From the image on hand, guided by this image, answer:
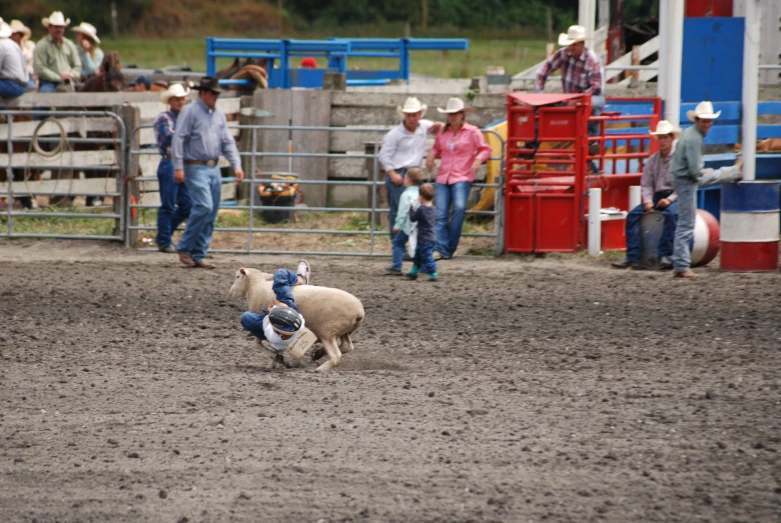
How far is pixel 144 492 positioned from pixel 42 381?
2334 mm

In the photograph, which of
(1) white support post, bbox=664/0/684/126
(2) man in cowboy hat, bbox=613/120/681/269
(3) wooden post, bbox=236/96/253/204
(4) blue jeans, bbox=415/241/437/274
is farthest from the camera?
(3) wooden post, bbox=236/96/253/204

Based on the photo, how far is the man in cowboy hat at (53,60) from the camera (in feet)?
51.0

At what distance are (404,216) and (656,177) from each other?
257 cm

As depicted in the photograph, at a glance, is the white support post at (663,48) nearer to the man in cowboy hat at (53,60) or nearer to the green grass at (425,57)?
the man in cowboy hat at (53,60)

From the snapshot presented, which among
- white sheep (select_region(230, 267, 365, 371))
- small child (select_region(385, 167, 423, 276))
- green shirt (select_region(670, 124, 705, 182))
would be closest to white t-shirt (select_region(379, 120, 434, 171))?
small child (select_region(385, 167, 423, 276))

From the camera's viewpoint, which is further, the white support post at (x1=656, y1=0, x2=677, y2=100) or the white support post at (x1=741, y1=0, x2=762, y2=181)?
the white support post at (x1=656, y1=0, x2=677, y2=100)

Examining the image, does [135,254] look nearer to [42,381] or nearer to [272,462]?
[42,381]

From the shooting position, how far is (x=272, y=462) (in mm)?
5160

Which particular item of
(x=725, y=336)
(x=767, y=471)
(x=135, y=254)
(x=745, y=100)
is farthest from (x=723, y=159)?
(x=767, y=471)

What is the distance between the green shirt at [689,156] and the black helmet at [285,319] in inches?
199

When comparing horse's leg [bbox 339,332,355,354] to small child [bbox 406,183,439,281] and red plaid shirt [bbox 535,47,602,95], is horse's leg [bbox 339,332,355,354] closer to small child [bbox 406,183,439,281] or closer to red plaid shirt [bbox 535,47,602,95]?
small child [bbox 406,183,439,281]

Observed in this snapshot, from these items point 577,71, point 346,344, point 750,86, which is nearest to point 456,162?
point 577,71

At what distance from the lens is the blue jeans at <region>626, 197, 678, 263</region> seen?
11.0 metres

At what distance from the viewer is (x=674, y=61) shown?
39.9 ft
